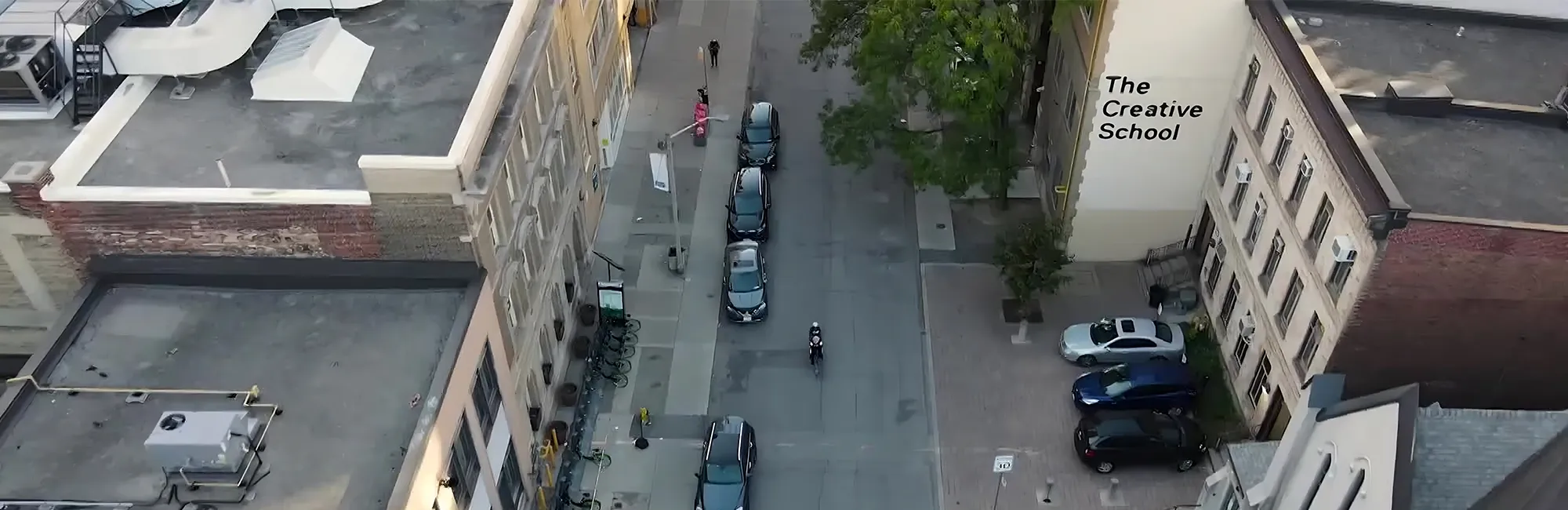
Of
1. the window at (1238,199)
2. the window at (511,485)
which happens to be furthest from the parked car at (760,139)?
the window at (511,485)

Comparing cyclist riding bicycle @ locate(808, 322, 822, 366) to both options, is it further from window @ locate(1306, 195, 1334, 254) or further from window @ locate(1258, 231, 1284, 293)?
window @ locate(1306, 195, 1334, 254)

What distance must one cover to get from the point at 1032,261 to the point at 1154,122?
5.70 m

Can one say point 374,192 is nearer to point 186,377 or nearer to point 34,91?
point 186,377

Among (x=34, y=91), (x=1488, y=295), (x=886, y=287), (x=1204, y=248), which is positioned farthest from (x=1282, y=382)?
(x=34, y=91)

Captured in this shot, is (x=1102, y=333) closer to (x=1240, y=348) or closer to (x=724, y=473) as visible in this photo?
(x=1240, y=348)

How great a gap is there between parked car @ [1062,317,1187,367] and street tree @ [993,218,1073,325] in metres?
1.84

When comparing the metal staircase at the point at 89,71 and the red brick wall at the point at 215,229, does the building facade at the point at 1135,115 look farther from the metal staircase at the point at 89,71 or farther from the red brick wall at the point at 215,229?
the metal staircase at the point at 89,71

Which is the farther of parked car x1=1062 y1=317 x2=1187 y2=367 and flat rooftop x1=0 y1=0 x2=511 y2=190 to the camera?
parked car x1=1062 y1=317 x2=1187 y2=367

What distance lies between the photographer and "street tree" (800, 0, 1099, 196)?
33219mm

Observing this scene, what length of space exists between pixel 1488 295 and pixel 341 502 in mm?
25300

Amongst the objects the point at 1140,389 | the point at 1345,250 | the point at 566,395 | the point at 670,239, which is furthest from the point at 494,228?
the point at 1345,250

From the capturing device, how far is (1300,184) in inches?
1142

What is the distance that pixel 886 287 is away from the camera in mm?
37531

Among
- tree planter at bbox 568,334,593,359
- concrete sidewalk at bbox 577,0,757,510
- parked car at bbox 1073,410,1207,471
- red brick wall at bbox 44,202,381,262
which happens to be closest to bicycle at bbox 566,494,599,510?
concrete sidewalk at bbox 577,0,757,510
